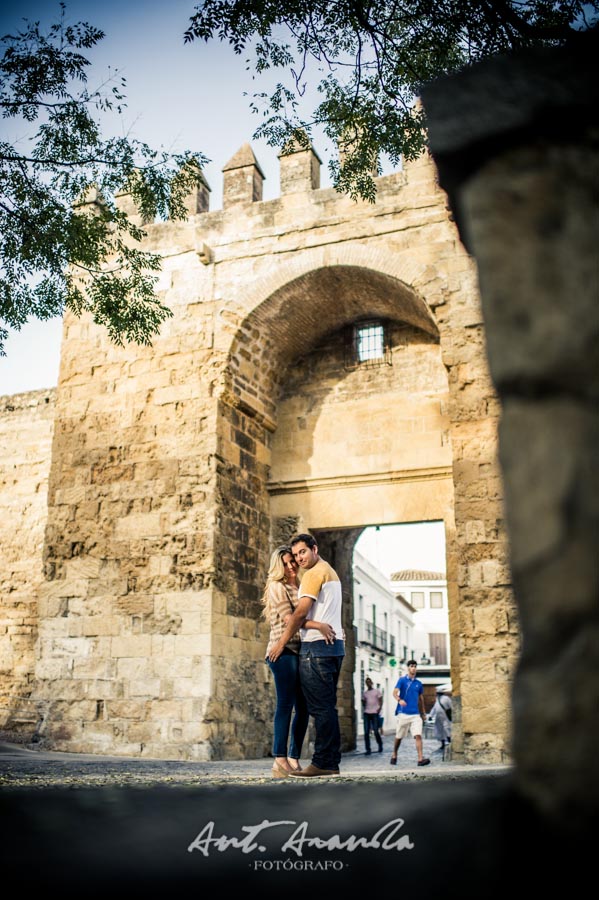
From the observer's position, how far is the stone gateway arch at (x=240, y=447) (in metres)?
9.32

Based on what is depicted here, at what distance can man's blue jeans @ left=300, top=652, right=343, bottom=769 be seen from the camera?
4.92 m

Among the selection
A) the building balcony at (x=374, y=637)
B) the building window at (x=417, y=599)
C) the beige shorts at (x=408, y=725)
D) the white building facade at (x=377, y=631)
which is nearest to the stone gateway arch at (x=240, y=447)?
the beige shorts at (x=408, y=725)

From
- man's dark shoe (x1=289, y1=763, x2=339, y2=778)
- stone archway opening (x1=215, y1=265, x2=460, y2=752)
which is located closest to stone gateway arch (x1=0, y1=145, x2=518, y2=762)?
stone archway opening (x1=215, y1=265, x2=460, y2=752)

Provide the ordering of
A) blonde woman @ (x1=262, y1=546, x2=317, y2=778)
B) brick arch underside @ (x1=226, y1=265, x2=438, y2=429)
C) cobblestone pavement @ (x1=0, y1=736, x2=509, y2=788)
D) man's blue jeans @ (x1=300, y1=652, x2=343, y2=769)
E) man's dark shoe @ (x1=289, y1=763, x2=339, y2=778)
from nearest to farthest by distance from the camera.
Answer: cobblestone pavement @ (x1=0, y1=736, x2=509, y2=788), man's dark shoe @ (x1=289, y1=763, x2=339, y2=778), man's blue jeans @ (x1=300, y1=652, x2=343, y2=769), blonde woman @ (x1=262, y1=546, x2=317, y2=778), brick arch underside @ (x1=226, y1=265, x2=438, y2=429)

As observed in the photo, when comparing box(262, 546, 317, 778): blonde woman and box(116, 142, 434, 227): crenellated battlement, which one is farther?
box(116, 142, 434, 227): crenellated battlement

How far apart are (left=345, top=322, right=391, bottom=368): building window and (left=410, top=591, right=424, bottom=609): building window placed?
43.4m

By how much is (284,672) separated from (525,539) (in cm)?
444

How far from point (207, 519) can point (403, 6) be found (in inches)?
232

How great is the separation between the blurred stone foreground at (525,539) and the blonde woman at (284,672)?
3.87m

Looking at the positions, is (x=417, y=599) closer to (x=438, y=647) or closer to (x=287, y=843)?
(x=438, y=647)

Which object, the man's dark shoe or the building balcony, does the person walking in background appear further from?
the building balcony

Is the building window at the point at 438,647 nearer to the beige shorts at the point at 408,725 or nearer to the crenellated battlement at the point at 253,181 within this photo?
the beige shorts at the point at 408,725

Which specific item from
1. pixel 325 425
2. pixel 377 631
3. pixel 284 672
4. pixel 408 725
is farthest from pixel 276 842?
pixel 377 631

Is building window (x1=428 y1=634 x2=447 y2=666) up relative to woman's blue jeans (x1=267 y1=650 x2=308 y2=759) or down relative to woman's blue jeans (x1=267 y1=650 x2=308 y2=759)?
up
